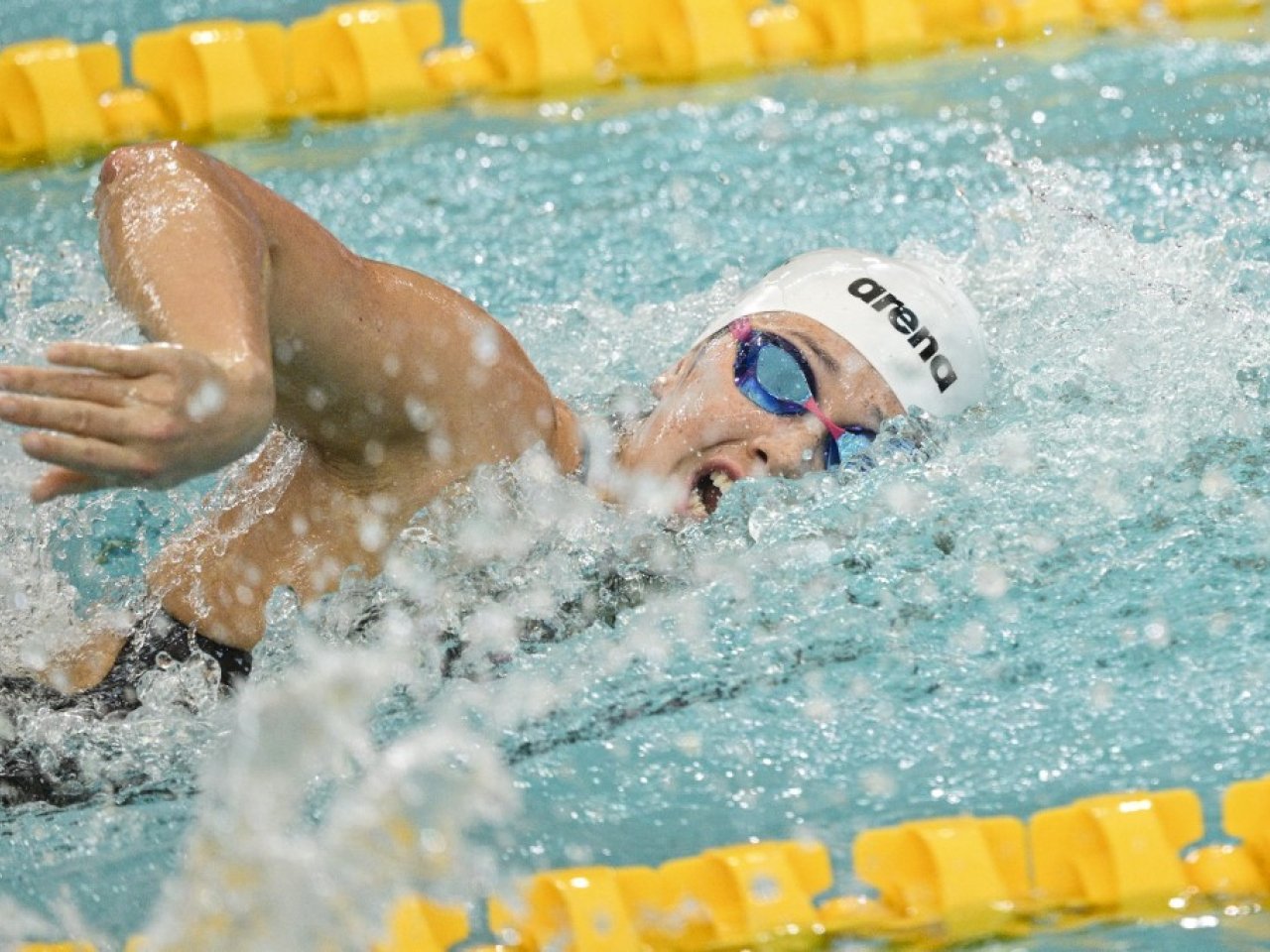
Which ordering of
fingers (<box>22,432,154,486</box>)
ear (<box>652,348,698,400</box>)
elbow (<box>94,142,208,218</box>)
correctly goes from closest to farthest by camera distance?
1. fingers (<box>22,432,154,486</box>)
2. elbow (<box>94,142,208,218</box>)
3. ear (<box>652,348,698,400</box>)

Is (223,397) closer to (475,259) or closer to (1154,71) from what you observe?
(475,259)

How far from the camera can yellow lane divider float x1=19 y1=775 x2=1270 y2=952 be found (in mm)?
1690

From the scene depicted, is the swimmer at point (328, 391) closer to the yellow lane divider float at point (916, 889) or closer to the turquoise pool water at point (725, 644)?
the turquoise pool water at point (725, 644)

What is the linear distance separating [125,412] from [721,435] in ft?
3.26

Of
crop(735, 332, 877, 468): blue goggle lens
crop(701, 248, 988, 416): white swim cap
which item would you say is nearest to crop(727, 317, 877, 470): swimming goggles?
crop(735, 332, 877, 468): blue goggle lens

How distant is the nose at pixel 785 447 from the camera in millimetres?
2104

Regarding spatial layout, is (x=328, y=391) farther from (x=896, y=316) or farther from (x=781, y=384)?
(x=896, y=316)

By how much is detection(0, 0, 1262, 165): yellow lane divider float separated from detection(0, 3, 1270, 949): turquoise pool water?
2.43ft

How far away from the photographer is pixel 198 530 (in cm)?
202

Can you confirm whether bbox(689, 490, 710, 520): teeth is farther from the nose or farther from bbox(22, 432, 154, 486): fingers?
bbox(22, 432, 154, 486): fingers

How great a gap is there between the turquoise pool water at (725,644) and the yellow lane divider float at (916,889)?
0.04 meters

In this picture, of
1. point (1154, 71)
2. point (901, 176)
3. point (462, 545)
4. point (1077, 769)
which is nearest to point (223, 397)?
point (462, 545)

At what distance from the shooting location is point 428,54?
3865 millimetres

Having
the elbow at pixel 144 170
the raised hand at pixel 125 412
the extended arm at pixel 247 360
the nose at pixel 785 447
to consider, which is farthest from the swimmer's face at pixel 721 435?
the raised hand at pixel 125 412
